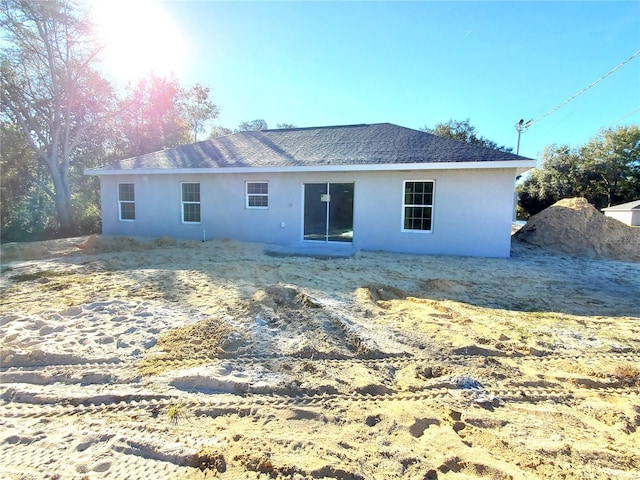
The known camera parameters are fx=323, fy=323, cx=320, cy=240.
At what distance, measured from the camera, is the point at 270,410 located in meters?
2.46

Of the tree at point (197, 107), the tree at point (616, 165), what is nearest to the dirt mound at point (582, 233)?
the tree at point (616, 165)

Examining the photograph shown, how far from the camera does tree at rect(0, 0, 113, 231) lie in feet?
45.5

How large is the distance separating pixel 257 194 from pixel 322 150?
2702 millimetres

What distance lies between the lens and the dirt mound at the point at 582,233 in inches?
392

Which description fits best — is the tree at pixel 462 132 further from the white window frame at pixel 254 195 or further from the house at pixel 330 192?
the white window frame at pixel 254 195

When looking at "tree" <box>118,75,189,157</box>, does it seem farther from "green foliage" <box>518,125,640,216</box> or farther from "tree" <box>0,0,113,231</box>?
"green foliage" <box>518,125,640,216</box>

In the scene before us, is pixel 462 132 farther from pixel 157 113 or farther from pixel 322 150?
pixel 157 113

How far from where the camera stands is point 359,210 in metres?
10.1

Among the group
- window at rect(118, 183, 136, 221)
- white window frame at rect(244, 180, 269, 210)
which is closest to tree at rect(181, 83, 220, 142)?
window at rect(118, 183, 136, 221)

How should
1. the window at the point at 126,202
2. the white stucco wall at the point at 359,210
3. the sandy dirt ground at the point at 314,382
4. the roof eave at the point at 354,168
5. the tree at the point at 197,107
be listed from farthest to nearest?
the tree at the point at 197,107 → the window at the point at 126,202 → the white stucco wall at the point at 359,210 → the roof eave at the point at 354,168 → the sandy dirt ground at the point at 314,382

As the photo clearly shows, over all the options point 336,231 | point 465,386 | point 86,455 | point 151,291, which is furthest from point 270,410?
point 336,231

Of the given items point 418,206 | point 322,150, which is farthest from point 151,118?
point 418,206

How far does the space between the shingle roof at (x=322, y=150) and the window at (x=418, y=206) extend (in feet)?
2.69

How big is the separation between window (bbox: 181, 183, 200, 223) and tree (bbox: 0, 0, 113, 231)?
7290 mm
